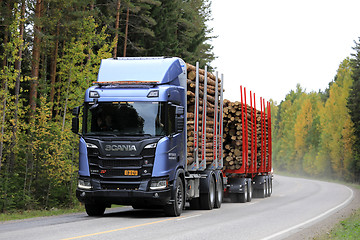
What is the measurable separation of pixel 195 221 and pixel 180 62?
201 inches

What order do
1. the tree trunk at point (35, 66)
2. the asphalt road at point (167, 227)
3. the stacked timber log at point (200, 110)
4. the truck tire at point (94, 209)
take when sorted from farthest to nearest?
1. the tree trunk at point (35, 66)
2. the stacked timber log at point (200, 110)
3. the truck tire at point (94, 209)
4. the asphalt road at point (167, 227)

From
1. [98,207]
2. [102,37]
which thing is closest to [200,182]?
[98,207]

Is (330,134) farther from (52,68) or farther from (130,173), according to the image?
(130,173)

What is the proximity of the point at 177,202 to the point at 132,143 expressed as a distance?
2384 millimetres

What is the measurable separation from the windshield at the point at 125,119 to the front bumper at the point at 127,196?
1.55 metres

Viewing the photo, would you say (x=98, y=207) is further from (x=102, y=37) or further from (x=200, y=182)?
(x=102, y=37)

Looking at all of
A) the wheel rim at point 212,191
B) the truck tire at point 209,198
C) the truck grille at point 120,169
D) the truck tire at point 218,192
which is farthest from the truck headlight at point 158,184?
the truck tire at point 218,192

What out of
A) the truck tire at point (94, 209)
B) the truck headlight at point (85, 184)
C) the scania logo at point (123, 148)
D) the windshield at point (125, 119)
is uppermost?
the windshield at point (125, 119)

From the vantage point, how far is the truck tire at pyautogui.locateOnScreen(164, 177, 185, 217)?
15969 mm

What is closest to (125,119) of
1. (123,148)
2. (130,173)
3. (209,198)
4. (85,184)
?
(123,148)

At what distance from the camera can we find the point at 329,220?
17000mm

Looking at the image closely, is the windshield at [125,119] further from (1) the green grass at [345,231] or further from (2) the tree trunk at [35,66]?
(2) the tree trunk at [35,66]

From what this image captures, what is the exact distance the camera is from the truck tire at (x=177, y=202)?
52.4 feet

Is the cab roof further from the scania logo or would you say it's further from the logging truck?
the scania logo
